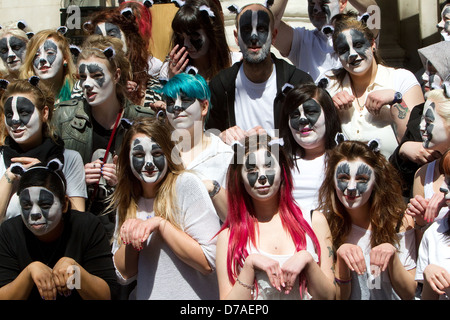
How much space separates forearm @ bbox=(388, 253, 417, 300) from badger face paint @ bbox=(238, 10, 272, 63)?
1914 mm

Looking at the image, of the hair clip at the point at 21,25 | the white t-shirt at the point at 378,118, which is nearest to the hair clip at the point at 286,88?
the white t-shirt at the point at 378,118

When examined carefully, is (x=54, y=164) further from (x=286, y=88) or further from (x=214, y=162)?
(x=286, y=88)

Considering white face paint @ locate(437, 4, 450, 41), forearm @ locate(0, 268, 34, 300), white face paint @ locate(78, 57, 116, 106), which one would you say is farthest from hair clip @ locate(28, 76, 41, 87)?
white face paint @ locate(437, 4, 450, 41)

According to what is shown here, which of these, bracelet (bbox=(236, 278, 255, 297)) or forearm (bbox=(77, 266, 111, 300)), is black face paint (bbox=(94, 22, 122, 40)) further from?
bracelet (bbox=(236, 278, 255, 297))

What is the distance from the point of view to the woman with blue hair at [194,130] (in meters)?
5.68

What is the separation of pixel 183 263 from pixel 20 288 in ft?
3.09

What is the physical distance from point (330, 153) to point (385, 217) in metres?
0.54

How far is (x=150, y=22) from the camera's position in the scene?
7.55 metres

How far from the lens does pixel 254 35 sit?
6273mm

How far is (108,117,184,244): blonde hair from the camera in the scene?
5.31m

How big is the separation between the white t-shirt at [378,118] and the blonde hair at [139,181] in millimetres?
1256

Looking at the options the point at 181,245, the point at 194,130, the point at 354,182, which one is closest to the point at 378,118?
the point at 354,182

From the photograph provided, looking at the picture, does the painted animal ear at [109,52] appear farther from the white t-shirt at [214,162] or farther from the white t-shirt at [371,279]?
the white t-shirt at [371,279]

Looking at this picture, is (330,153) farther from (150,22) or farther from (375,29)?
(150,22)
